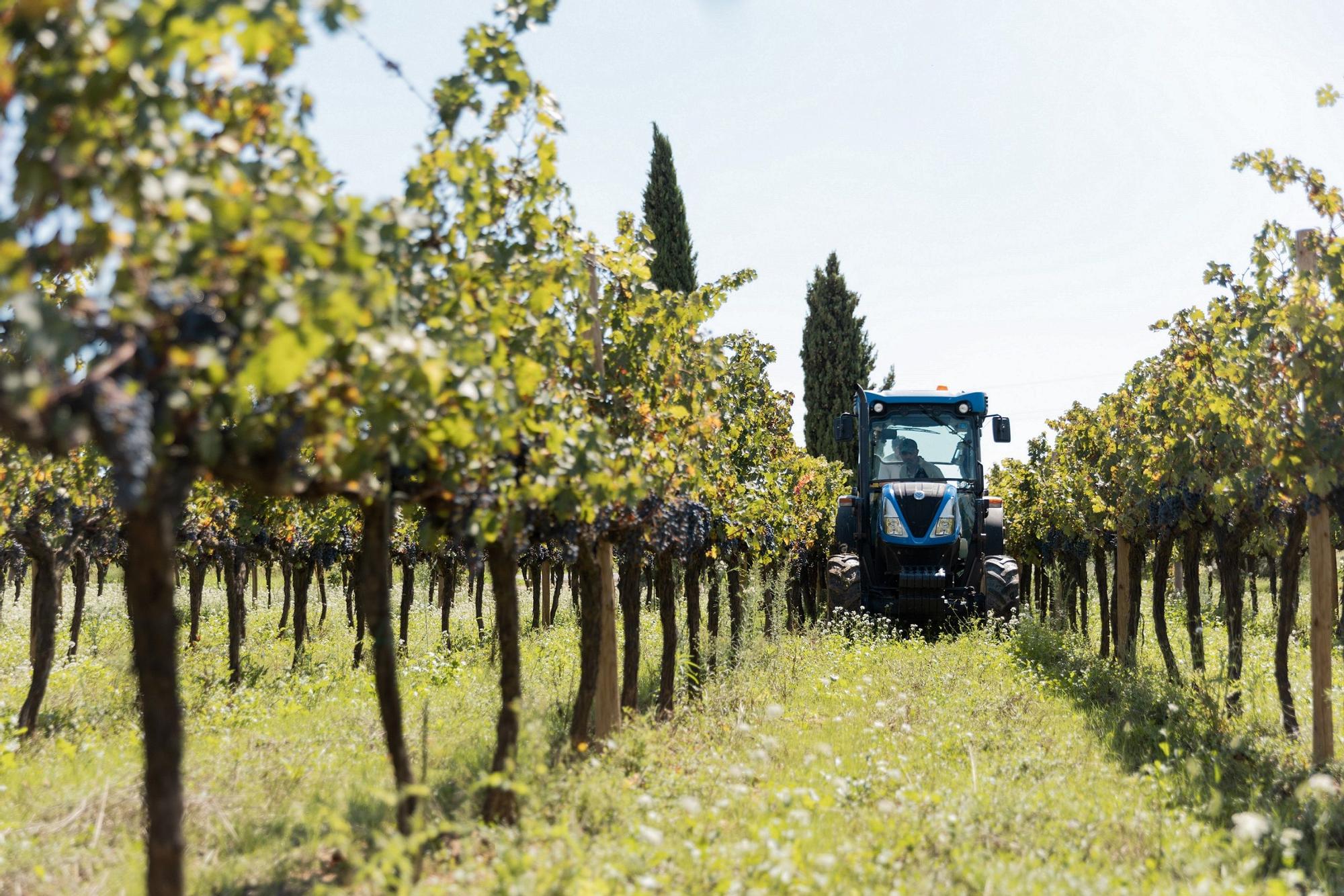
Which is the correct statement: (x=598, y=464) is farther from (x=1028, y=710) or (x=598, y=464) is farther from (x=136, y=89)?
(x=1028, y=710)

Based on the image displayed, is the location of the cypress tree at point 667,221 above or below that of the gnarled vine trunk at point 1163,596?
above

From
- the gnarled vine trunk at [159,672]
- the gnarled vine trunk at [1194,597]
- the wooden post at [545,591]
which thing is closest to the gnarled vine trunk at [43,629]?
the gnarled vine trunk at [159,672]

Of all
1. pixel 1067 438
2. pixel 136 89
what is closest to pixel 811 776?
pixel 136 89

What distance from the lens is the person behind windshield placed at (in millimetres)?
15195

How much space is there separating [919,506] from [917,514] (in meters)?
0.12

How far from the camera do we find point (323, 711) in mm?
10148

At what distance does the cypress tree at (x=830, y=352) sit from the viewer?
104 feet

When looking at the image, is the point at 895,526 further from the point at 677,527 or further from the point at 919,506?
the point at 677,527

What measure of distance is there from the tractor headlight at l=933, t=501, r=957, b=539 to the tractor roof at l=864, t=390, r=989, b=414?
1.60 m

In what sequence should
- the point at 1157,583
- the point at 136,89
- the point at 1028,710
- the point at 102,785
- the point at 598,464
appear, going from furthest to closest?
the point at 1157,583 < the point at 1028,710 < the point at 102,785 < the point at 598,464 < the point at 136,89

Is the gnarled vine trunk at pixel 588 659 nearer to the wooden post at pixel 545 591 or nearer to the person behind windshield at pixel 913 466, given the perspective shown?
the person behind windshield at pixel 913 466

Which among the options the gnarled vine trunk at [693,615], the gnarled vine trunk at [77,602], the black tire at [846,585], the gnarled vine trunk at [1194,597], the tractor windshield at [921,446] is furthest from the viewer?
the gnarled vine trunk at [77,602]

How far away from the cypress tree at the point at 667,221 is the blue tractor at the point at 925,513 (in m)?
11.9

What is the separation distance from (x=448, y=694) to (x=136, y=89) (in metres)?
9.46
